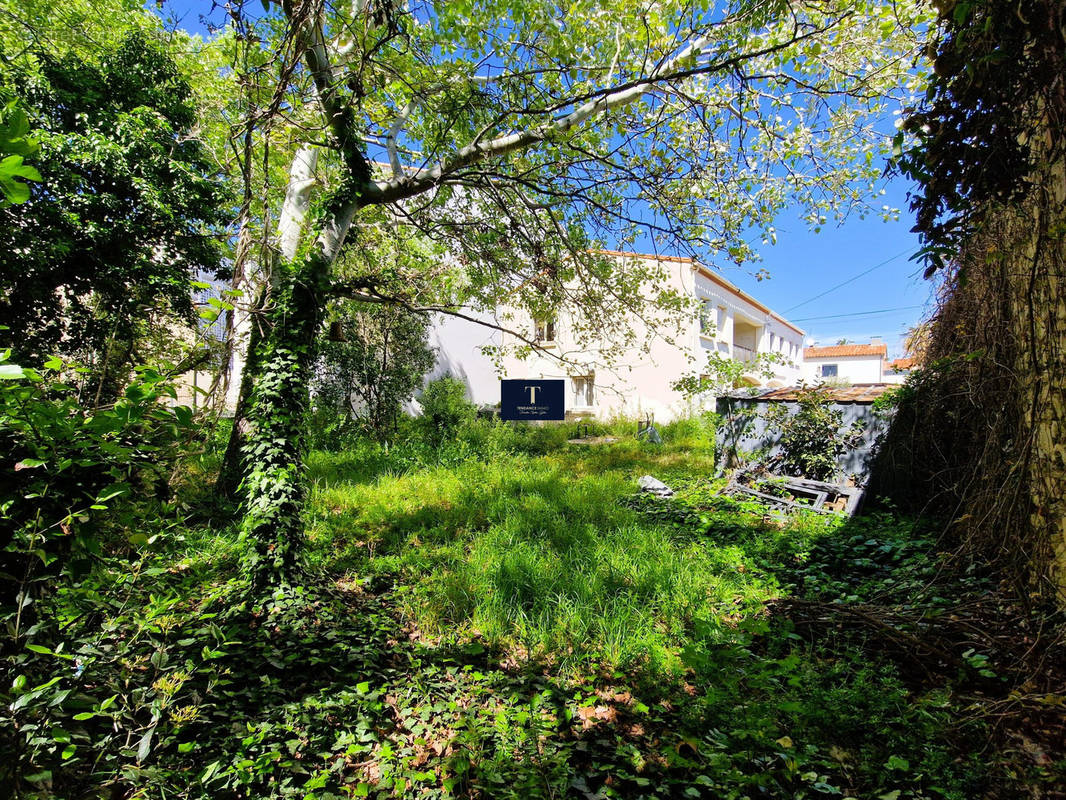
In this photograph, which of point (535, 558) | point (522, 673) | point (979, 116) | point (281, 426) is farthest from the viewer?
point (535, 558)

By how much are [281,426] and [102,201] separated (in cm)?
496

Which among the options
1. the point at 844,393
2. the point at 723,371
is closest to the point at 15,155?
the point at 723,371

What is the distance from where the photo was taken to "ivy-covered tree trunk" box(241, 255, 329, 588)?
11.0 ft

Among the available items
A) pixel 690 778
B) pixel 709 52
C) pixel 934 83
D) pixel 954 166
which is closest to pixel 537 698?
pixel 690 778

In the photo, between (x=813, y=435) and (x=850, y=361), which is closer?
(x=813, y=435)

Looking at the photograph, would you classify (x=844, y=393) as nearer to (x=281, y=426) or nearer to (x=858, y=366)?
(x=281, y=426)

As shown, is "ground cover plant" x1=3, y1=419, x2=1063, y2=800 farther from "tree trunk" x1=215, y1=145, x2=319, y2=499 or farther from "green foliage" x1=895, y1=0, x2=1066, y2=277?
"green foliage" x1=895, y1=0, x2=1066, y2=277

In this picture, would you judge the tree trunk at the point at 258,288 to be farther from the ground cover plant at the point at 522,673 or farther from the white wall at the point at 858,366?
the white wall at the point at 858,366

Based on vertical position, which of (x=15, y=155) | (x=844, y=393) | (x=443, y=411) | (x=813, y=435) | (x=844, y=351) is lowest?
(x=813, y=435)

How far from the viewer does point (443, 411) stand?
414 inches

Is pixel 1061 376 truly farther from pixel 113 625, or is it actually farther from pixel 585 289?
pixel 113 625

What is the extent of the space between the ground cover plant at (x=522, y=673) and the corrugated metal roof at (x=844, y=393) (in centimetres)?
262

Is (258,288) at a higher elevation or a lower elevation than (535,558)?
higher

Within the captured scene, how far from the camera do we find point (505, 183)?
4.66 m
